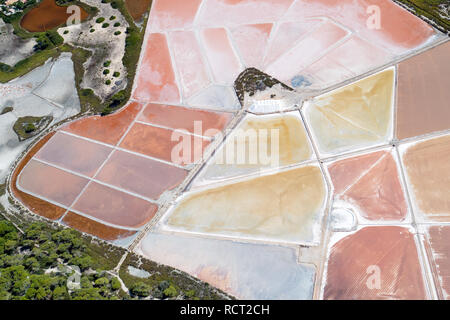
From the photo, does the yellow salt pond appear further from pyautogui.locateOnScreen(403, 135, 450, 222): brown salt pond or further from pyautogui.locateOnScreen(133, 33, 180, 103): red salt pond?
pyautogui.locateOnScreen(403, 135, 450, 222): brown salt pond

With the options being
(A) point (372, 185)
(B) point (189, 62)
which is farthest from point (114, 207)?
(A) point (372, 185)

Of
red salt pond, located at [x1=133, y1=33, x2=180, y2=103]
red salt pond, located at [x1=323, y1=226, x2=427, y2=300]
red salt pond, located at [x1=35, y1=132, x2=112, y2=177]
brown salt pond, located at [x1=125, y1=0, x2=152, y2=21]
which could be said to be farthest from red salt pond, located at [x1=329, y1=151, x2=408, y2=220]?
brown salt pond, located at [x1=125, y1=0, x2=152, y2=21]

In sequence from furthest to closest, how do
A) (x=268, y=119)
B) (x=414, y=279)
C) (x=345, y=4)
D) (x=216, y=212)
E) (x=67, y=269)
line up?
(x=345, y=4) < (x=268, y=119) < (x=216, y=212) < (x=67, y=269) < (x=414, y=279)

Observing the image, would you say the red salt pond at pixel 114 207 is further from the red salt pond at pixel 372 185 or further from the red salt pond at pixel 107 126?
the red salt pond at pixel 372 185

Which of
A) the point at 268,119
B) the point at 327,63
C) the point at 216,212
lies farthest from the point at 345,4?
the point at 216,212

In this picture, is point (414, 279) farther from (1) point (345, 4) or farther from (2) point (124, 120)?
(1) point (345, 4)
